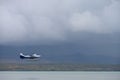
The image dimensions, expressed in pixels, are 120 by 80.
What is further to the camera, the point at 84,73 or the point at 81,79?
the point at 84,73

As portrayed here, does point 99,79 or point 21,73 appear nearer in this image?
point 99,79

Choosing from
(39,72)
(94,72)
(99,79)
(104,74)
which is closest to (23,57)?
(99,79)

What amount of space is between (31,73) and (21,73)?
2.39ft

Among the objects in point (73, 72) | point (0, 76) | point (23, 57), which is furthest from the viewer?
point (73, 72)

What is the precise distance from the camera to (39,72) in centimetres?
1491

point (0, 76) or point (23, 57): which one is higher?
point (23, 57)

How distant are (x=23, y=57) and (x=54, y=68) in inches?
135

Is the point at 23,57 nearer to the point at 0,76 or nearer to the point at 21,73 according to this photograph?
the point at 0,76

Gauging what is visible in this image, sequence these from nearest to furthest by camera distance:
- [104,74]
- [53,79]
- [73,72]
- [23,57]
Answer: [23,57] → [53,79] → [104,74] → [73,72]

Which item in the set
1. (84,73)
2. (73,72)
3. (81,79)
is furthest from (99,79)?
(73,72)

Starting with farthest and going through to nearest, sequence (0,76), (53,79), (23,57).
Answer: (53,79) → (23,57) → (0,76)

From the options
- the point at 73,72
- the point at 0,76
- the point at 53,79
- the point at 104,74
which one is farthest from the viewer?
the point at 73,72

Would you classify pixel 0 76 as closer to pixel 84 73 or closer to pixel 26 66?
pixel 26 66

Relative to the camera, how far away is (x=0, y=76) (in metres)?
8.34
